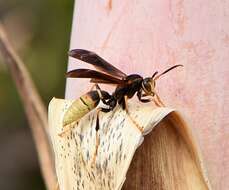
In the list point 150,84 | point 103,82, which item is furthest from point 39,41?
point 150,84

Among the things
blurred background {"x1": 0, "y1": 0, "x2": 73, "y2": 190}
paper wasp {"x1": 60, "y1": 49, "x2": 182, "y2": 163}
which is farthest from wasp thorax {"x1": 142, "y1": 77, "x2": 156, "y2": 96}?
blurred background {"x1": 0, "y1": 0, "x2": 73, "y2": 190}

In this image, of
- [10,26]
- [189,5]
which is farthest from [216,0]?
[10,26]

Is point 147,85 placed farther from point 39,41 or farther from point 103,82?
point 39,41

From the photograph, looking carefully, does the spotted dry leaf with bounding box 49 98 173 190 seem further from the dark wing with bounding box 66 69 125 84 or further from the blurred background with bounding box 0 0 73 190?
the blurred background with bounding box 0 0 73 190

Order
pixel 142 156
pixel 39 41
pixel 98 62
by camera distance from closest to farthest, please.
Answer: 1. pixel 142 156
2. pixel 98 62
3. pixel 39 41

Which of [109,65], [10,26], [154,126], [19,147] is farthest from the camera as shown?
[19,147]

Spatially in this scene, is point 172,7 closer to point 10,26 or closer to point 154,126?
point 154,126
